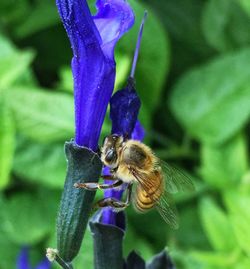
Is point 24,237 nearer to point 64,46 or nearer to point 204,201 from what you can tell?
point 204,201

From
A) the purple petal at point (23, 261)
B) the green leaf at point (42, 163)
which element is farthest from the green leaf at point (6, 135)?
the purple petal at point (23, 261)

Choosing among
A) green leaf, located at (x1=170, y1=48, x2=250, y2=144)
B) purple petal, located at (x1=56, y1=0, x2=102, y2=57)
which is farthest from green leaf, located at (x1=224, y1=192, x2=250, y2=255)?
purple petal, located at (x1=56, y1=0, x2=102, y2=57)

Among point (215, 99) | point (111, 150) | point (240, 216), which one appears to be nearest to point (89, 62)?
point (111, 150)

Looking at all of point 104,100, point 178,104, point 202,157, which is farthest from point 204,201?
point 104,100

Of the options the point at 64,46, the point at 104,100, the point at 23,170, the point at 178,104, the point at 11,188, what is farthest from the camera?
the point at 64,46

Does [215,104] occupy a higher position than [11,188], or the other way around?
[215,104]

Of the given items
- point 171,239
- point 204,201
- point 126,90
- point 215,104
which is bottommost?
point 171,239

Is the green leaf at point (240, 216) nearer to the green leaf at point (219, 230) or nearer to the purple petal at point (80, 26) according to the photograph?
the green leaf at point (219, 230)

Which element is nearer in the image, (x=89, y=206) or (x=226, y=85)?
(x=89, y=206)
